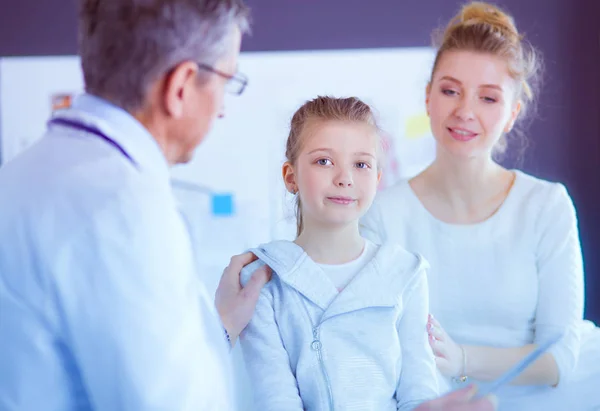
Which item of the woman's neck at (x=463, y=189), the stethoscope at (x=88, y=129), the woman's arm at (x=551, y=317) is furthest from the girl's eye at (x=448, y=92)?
the stethoscope at (x=88, y=129)

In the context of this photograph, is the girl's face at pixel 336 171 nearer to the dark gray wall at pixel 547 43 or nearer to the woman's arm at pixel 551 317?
the woman's arm at pixel 551 317

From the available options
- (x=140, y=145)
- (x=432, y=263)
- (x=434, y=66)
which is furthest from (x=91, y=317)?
(x=434, y=66)

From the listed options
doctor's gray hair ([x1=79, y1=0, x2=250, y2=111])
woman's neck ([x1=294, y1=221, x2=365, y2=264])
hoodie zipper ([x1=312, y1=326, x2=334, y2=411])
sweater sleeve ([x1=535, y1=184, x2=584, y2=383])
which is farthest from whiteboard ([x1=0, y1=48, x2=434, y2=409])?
doctor's gray hair ([x1=79, y1=0, x2=250, y2=111])

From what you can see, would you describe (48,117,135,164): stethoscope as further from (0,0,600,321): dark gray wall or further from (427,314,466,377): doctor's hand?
(0,0,600,321): dark gray wall

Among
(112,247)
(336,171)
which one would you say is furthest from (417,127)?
A: (112,247)

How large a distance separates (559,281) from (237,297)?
Answer: 81 centimetres

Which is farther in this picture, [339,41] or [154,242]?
[339,41]

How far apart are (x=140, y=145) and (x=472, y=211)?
1.11 meters

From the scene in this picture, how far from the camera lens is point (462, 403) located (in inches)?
41.1

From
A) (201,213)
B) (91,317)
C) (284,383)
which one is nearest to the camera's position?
(91,317)

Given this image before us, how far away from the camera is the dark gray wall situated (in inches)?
143

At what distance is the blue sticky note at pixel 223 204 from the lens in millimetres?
3605

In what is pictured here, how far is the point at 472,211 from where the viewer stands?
1.88 m

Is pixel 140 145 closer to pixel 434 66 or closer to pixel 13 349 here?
pixel 13 349
